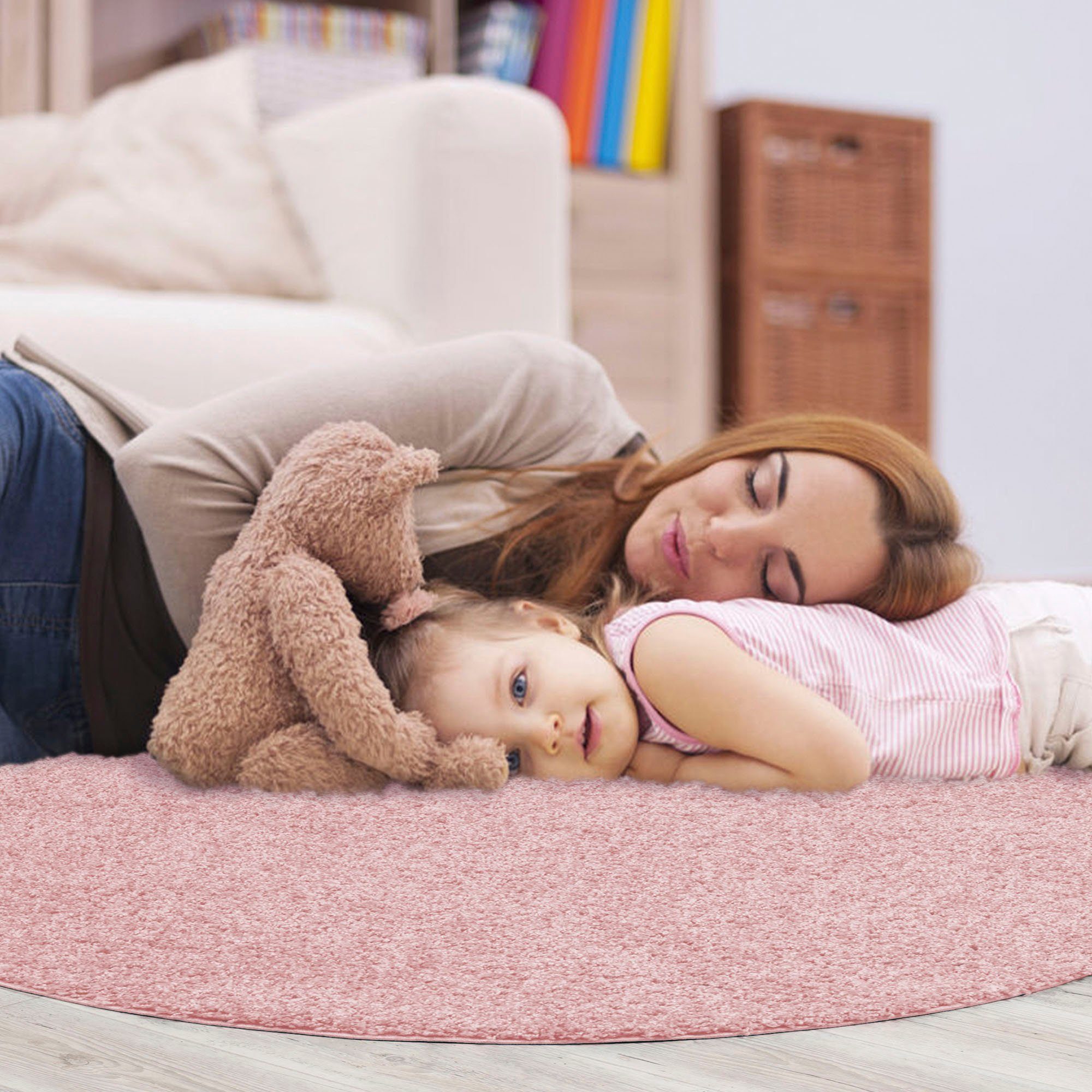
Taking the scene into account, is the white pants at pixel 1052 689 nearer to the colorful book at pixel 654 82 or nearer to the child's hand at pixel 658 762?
the child's hand at pixel 658 762

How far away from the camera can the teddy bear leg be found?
98 centimetres

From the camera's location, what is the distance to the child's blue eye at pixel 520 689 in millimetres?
992

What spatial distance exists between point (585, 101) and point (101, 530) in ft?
5.79

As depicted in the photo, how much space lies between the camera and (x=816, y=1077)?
549mm

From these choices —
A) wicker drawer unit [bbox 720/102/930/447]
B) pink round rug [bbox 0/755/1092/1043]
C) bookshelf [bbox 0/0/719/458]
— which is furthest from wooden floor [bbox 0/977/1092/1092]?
wicker drawer unit [bbox 720/102/930/447]

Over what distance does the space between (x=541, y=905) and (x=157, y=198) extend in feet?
4.65

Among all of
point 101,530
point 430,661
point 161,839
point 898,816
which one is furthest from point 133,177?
point 898,816

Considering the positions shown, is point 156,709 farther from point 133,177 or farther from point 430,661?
point 133,177

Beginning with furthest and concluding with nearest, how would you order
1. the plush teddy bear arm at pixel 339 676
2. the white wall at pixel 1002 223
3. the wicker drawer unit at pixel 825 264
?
the white wall at pixel 1002 223 < the wicker drawer unit at pixel 825 264 < the plush teddy bear arm at pixel 339 676

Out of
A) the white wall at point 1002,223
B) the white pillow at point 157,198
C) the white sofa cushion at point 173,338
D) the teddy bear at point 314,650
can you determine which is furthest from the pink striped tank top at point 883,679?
the white wall at point 1002,223

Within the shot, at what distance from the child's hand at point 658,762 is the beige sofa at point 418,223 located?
30.9 inches

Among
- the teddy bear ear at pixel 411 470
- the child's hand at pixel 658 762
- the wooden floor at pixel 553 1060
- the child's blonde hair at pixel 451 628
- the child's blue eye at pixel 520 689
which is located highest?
the teddy bear ear at pixel 411 470

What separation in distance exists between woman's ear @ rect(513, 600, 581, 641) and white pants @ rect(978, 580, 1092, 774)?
1.13ft

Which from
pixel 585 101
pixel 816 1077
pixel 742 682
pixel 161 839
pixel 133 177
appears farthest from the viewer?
pixel 585 101
